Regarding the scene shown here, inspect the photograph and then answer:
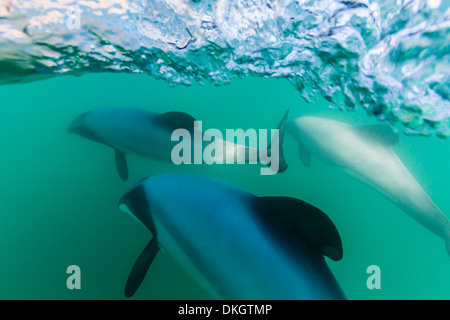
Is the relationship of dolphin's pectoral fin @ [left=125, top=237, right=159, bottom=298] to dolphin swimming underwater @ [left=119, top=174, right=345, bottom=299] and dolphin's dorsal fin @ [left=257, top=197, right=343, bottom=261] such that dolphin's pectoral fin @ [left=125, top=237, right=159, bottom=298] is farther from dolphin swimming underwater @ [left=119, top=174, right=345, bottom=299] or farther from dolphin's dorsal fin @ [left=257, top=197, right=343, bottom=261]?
dolphin's dorsal fin @ [left=257, top=197, right=343, bottom=261]

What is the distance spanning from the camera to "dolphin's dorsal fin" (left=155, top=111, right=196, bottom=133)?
638 centimetres

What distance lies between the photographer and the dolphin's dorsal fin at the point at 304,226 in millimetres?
3246

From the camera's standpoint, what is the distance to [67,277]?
7.56m

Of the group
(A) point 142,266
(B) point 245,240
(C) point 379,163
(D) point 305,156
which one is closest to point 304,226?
(B) point 245,240

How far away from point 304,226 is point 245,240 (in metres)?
0.76

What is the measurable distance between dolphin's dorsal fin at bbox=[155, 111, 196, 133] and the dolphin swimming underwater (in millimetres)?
2382

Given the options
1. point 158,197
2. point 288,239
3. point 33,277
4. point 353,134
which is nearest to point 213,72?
point 353,134

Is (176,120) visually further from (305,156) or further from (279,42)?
(305,156)

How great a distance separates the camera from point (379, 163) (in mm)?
8016

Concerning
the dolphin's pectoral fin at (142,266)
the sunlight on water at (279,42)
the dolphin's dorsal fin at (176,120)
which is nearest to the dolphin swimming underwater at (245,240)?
the dolphin's pectoral fin at (142,266)

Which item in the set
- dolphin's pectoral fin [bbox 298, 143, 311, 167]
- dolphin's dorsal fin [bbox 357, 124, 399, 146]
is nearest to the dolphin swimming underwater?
dolphin's dorsal fin [bbox 357, 124, 399, 146]

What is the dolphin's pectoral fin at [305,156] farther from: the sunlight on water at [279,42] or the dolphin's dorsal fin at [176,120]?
the dolphin's dorsal fin at [176,120]

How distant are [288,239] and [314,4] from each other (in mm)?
3829

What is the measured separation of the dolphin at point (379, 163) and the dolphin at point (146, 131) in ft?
8.15
